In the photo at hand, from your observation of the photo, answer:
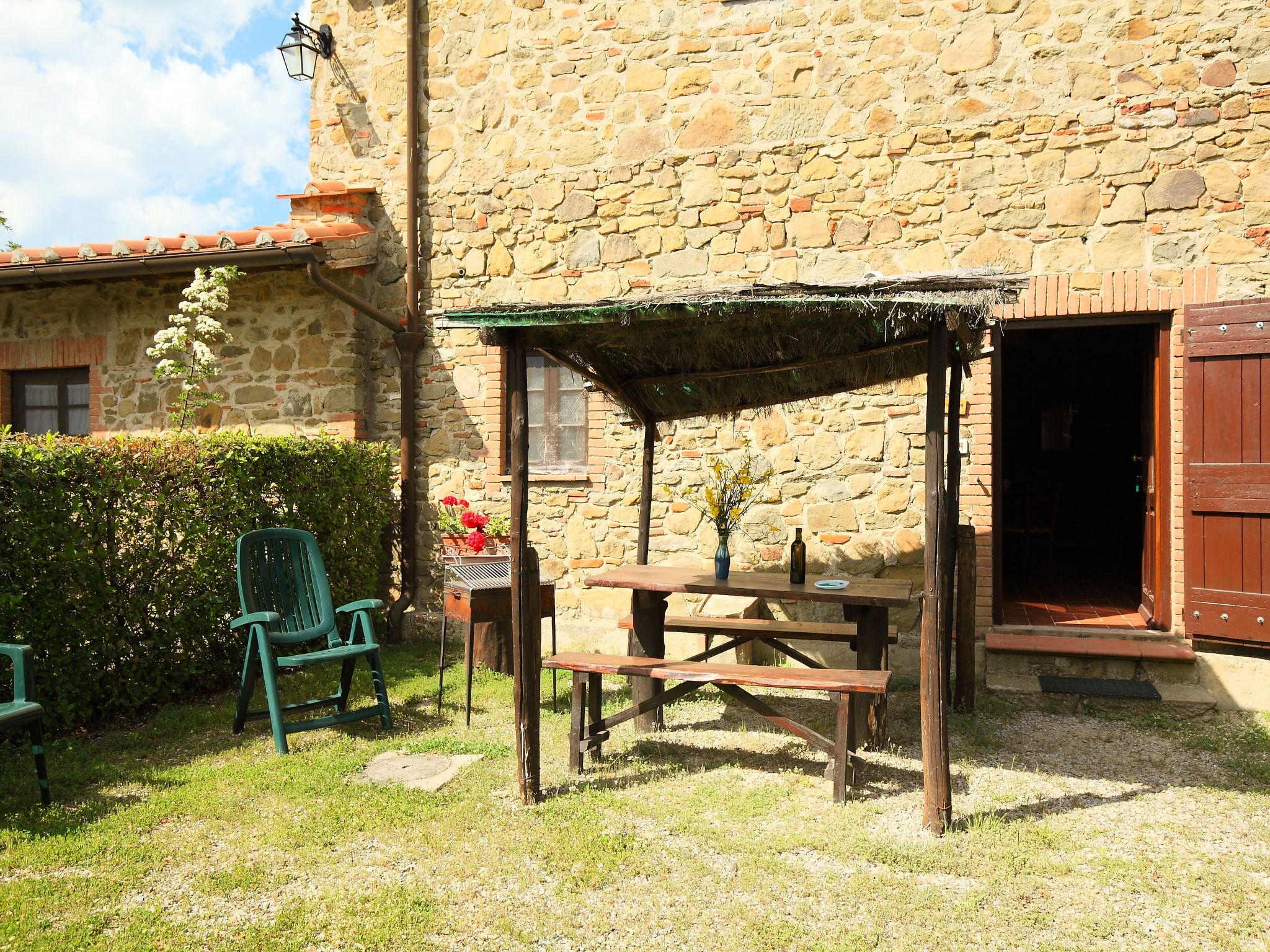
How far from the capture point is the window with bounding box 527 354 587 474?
732cm

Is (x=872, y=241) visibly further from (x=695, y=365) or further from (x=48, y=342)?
(x=48, y=342)

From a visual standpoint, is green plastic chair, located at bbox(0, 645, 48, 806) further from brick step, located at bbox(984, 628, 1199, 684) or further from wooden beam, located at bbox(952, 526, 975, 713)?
brick step, located at bbox(984, 628, 1199, 684)

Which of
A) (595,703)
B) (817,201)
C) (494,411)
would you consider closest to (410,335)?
(494,411)

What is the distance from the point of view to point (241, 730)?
16.5 ft

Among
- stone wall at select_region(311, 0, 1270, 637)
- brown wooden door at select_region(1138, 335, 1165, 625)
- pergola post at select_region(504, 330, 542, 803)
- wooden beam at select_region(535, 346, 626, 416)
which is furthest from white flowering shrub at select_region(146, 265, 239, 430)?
brown wooden door at select_region(1138, 335, 1165, 625)

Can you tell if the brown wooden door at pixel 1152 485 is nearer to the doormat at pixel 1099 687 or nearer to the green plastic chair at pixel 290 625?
the doormat at pixel 1099 687

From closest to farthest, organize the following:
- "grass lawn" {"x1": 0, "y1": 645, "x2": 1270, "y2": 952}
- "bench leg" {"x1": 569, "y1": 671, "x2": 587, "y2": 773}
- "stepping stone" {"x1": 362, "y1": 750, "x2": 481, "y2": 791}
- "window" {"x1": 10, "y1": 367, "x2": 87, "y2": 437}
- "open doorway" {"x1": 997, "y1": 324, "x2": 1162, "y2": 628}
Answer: "grass lawn" {"x1": 0, "y1": 645, "x2": 1270, "y2": 952}
"stepping stone" {"x1": 362, "y1": 750, "x2": 481, "y2": 791}
"bench leg" {"x1": 569, "y1": 671, "x2": 587, "y2": 773}
"window" {"x1": 10, "y1": 367, "x2": 87, "y2": 437}
"open doorway" {"x1": 997, "y1": 324, "x2": 1162, "y2": 628}

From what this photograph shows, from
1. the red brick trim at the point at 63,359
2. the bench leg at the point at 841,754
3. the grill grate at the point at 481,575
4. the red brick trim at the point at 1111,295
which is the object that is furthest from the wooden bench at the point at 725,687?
the red brick trim at the point at 63,359

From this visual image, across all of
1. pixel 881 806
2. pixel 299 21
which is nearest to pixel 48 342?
pixel 299 21

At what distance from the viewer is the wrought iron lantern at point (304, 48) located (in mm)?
7723

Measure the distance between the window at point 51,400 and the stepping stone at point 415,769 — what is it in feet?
17.5

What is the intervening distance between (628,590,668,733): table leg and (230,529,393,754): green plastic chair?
4.66 ft

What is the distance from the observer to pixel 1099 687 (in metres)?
5.89

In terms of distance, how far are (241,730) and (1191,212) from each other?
6707 millimetres
